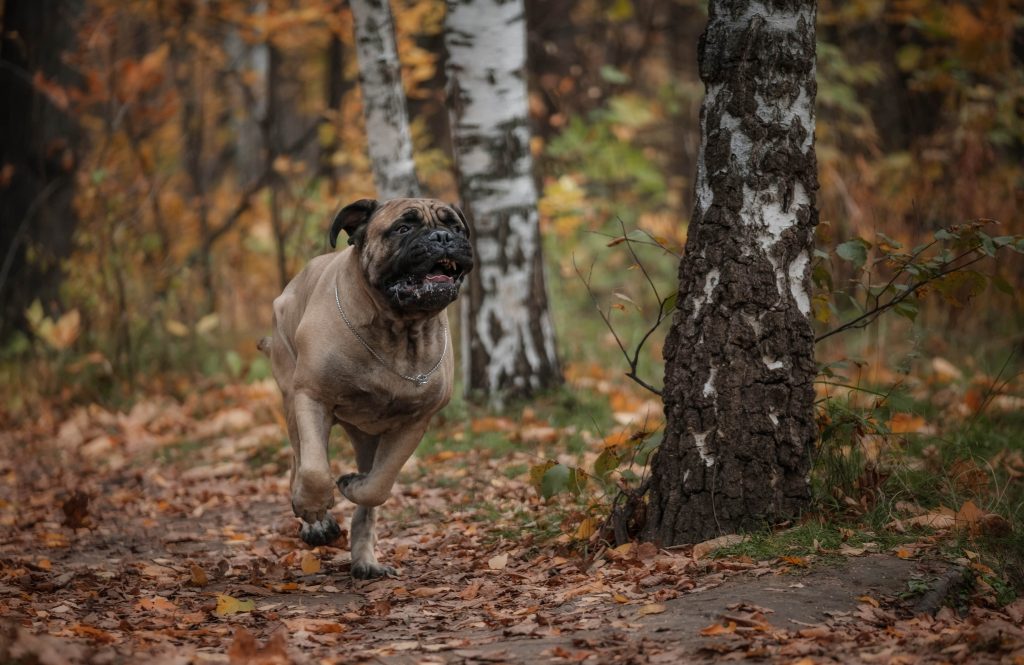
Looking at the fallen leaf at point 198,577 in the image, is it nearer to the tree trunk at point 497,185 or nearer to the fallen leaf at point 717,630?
the fallen leaf at point 717,630

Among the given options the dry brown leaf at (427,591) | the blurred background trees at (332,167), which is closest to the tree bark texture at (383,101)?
the blurred background trees at (332,167)

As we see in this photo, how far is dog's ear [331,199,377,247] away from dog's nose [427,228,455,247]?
392 mm

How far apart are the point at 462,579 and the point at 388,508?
1.71 meters

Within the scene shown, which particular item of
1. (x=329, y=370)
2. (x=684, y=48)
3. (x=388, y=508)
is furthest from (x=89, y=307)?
(x=684, y=48)

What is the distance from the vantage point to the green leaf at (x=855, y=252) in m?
4.89

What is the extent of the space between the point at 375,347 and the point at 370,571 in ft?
3.43

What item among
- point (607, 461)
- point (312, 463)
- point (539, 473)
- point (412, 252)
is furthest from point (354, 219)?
point (607, 461)

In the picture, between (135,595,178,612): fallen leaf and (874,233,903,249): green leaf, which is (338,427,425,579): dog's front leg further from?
(874,233,903,249): green leaf

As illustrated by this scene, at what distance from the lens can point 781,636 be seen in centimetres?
359

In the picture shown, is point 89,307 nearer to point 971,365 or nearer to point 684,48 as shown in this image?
point 971,365

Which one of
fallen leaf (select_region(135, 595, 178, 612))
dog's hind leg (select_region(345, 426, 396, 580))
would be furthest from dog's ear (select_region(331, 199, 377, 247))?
fallen leaf (select_region(135, 595, 178, 612))

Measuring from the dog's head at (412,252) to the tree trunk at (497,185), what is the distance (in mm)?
2952

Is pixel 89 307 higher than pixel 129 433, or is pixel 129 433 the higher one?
pixel 89 307

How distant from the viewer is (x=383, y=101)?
26.2ft
